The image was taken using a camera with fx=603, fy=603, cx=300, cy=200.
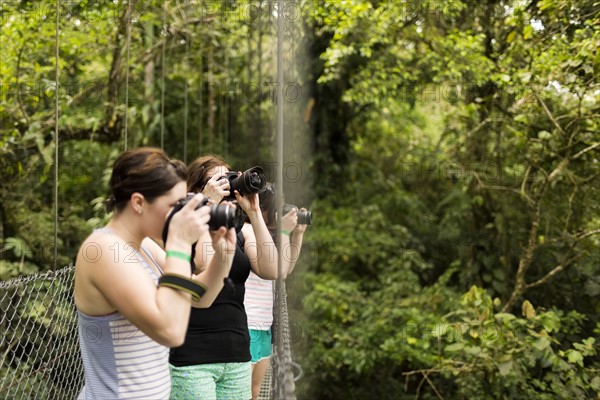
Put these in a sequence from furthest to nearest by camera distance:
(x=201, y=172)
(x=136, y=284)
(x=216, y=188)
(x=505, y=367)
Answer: (x=505, y=367) → (x=201, y=172) → (x=216, y=188) → (x=136, y=284)

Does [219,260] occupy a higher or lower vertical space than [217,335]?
higher

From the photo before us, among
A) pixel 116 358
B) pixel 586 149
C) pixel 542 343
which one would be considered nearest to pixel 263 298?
pixel 116 358

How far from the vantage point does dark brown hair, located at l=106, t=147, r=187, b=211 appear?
0.91 meters

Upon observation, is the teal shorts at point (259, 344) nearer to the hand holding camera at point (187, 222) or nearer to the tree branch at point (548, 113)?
the hand holding camera at point (187, 222)

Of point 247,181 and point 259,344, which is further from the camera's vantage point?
point 259,344

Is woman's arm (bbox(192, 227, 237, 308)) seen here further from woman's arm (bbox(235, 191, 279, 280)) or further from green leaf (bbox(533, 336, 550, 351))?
green leaf (bbox(533, 336, 550, 351))

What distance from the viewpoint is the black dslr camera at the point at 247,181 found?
1.31m

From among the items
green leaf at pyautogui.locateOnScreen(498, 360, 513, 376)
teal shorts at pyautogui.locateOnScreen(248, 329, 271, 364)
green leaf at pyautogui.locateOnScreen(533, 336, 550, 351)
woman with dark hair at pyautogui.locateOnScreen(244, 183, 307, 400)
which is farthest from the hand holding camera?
green leaf at pyautogui.locateOnScreen(498, 360, 513, 376)

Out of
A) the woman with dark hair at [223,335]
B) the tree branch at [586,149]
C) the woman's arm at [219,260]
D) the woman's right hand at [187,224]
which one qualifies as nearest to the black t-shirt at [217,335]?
the woman with dark hair at [223,335]

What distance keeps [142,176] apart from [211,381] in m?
0.47

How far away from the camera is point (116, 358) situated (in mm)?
909

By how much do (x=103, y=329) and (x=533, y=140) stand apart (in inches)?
114

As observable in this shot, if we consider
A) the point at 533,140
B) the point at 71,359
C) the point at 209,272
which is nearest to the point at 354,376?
the point at 533,140

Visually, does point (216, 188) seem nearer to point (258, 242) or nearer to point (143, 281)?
point (258, 242)
